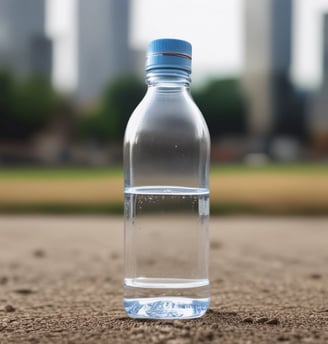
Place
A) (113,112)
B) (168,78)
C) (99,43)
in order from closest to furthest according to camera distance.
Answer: (168,78), (113,112), (99,43)

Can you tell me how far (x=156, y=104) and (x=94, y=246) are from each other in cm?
286

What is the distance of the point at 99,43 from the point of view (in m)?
70.4

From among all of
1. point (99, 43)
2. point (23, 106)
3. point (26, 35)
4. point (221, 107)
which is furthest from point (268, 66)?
point (23, 106)

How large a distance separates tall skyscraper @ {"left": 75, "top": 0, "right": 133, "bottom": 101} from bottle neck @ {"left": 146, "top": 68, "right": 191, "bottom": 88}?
216 feet

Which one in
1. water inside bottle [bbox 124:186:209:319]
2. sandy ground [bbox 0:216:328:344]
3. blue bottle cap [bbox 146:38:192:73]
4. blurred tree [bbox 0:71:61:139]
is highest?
blurred tree [bbox 0:71:61:139]

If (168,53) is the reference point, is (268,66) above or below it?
above

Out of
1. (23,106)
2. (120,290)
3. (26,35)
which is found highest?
(26,35)

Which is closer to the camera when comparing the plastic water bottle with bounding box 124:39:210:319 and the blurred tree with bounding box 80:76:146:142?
the plastic water bottle with bounding box 124:39:210:319

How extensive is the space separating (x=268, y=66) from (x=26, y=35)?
26393mm

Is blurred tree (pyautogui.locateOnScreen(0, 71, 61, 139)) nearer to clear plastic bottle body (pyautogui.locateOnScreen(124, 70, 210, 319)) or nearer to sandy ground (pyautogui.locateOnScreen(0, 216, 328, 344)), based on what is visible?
sandy ground (pyautogui.locateOnScreen(0, 216, 328, 344))

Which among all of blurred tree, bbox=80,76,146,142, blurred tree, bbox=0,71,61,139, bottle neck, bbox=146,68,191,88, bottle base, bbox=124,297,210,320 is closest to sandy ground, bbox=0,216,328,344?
bottle base, bbox=124,297,210,320

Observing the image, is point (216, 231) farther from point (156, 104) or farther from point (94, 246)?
point (156, 104)

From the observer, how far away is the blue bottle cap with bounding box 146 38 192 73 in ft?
7.73

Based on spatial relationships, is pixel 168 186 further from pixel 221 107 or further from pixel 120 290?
pixel 221 107
